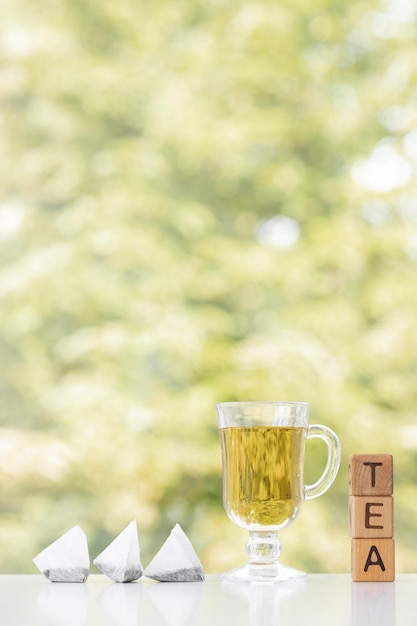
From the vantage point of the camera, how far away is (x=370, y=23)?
13.4ft

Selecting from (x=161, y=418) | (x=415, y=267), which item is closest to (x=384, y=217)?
(x=415, y=267)

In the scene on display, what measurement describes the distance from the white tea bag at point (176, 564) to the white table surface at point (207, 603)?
0.05ft

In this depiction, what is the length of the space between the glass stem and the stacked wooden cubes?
99 millimetres

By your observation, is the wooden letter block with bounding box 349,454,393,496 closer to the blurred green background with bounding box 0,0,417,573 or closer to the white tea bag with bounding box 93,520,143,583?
the white tea bag with bounding box 93,520,143,583

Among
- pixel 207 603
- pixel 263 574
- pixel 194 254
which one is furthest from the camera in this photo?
pixel 194 254

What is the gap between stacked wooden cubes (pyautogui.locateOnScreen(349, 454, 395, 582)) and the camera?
3.78ft

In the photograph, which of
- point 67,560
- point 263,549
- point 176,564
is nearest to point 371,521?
point 263,549

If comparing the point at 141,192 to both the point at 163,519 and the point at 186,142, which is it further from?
the point at 163,519

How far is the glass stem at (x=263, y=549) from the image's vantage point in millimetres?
1152

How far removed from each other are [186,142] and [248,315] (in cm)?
78

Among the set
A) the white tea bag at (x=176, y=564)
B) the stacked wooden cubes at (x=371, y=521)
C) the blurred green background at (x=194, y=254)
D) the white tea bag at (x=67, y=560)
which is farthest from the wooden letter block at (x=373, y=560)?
the blurred green background at (x=194, y=254)

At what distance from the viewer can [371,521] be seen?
1.15 meters

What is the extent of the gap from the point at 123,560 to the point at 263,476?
201 mm

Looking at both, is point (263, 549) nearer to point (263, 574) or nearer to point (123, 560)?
point (263, 574)
